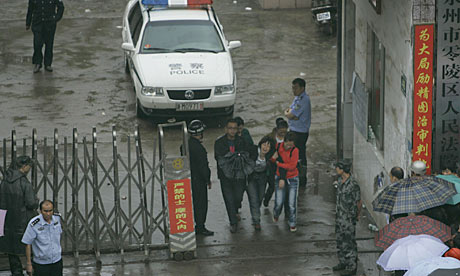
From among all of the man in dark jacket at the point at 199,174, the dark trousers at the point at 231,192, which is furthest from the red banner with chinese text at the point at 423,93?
the man in dark jacket at the point at 199,174

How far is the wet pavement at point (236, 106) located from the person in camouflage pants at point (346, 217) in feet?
0.99

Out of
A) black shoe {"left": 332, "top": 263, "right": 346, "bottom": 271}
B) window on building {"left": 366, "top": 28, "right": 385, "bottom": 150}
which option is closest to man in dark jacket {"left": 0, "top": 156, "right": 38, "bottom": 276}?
black shoe {"left": 332, "top": 263, "right": 346, "bottom": 271}

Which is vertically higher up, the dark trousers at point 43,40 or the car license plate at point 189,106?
the dark trousers at point 43,40

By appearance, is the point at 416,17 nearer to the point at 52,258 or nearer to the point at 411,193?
the point at 411,193

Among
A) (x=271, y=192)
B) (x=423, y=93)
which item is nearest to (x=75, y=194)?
(x=271, y=192)

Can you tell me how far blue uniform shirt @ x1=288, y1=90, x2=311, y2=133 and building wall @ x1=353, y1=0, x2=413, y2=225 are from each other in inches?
29.7

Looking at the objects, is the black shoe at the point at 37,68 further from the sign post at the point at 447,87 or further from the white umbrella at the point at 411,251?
the white umbrella at the point at 411,251

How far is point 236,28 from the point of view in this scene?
23.0 m

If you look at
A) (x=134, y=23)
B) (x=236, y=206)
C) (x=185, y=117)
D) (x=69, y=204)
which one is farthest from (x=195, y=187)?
(x=134, y=23)

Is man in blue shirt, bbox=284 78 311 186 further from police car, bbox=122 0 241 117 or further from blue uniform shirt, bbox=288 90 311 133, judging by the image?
police car, bbox=122 0 241 117

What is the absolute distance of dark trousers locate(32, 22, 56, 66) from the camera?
63.0ft

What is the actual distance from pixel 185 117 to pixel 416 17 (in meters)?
7.37

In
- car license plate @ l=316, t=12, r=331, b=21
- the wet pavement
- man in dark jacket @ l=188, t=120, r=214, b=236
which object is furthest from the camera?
car license plate @ l=316, t=12, r=331, b=21

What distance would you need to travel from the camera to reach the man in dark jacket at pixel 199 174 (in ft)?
39.3
